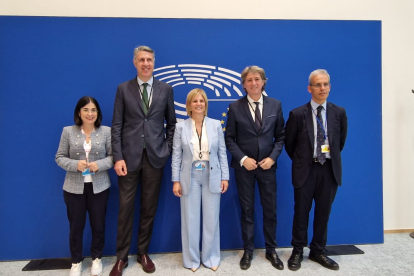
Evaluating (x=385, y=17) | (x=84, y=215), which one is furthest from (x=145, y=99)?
(x=385, y=17)

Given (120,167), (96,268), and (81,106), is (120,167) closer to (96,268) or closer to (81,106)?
(81,106)

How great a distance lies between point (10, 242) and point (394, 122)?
465 centimetres

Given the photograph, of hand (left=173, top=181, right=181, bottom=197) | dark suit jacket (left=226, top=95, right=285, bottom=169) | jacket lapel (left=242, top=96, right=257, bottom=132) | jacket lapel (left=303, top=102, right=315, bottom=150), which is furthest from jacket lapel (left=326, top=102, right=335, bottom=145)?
hand (left=173, top=181, right=181, bottom=197)

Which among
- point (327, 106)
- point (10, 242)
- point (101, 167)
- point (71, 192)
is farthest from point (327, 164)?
point (10, 242)

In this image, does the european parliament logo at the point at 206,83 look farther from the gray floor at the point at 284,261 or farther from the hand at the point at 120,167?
the gray floor at the point at 284,261

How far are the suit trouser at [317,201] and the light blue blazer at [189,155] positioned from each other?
79cm

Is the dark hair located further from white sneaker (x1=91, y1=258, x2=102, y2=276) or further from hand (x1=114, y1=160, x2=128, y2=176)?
white sneaker (x1=91, y1=258, x2=102, y2=276)

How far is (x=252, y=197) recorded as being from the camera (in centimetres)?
269

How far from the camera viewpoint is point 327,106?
2.65 meters

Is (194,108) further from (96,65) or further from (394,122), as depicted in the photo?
(394,122)

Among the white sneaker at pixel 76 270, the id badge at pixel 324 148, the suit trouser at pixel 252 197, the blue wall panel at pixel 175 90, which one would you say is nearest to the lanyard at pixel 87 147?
the blue wall panel at pixel 175 90

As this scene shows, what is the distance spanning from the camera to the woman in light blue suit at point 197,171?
2525 millimetres

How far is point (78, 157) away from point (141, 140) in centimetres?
58

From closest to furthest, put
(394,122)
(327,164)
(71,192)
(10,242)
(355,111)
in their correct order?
(71,192) < (327,164) < (10,242) < (355,111) < (394,122)
